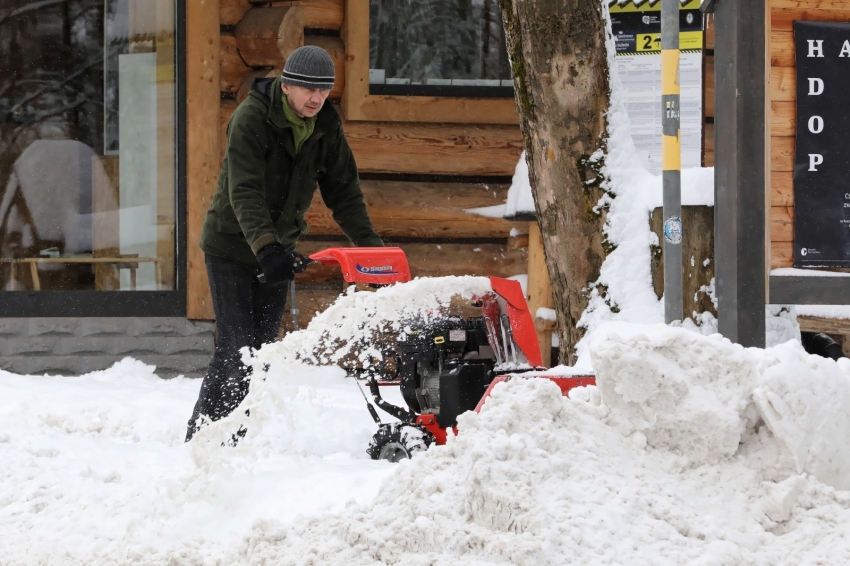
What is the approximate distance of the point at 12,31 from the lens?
23.2ft

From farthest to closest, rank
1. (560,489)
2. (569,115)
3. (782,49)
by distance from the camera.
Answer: (569,115) → (782,49) → (560,489)

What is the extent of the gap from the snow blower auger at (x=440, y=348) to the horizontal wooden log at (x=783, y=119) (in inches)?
52.7

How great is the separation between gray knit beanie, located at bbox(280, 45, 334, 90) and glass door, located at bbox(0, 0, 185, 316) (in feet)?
10.1

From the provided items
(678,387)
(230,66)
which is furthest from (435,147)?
(678,387)

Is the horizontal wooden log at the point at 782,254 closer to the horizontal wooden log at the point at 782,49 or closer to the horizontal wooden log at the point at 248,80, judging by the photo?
the horizontal wooden log at the point at 782,49

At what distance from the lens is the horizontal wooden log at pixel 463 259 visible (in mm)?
7219

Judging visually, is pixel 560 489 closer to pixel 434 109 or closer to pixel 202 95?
pixel 434 109

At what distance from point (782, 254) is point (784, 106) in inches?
24.2

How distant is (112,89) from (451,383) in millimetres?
4451

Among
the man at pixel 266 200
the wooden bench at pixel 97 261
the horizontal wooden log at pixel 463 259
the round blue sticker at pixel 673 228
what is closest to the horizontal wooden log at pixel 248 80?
the horizontal wooden log at pixel 463 259

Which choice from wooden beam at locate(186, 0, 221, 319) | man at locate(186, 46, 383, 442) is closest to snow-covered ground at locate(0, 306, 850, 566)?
man at locate(186, 46, 383, 442)

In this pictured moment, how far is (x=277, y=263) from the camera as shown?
4.02 m

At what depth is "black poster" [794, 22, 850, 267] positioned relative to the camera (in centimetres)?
432

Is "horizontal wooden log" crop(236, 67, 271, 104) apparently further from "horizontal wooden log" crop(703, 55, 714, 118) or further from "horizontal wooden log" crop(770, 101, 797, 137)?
"horizontal wooden log" crop(770, 101, 797, 137)
